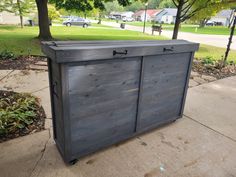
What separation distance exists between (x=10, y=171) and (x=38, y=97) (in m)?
1.79

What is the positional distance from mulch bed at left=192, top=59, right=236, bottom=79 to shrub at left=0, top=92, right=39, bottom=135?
15.6ft

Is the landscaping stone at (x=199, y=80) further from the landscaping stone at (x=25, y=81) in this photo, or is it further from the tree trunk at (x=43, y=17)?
the tree trunk at (x=43, y=17)

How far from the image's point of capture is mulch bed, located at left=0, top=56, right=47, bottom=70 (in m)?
5.16

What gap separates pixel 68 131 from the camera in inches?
73.9

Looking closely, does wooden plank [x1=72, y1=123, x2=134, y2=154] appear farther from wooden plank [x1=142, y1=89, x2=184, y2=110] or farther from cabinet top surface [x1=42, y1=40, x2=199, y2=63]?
cabinet top surface [x1=42, y1=40, x2=199, y2=63]

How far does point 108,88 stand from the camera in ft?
6.57

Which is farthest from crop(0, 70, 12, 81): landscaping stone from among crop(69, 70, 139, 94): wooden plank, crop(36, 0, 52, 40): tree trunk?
crop(36, 0, 52, 40): tree trunk

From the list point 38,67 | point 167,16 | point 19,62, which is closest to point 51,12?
point 19,62

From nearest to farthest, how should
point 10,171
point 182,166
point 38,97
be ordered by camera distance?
1. point 10,171
2. point 182,166
3. point 38,97

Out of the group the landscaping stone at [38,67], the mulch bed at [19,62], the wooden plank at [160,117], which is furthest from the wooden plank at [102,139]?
the mulch bed at [19,62]

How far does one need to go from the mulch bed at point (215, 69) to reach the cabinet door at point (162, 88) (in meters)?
3.32

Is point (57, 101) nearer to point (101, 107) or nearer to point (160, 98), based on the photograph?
point (101, 107)

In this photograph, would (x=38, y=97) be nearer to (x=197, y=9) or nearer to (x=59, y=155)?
(x=59, y=155)

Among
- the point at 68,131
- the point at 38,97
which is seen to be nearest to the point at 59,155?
the point at 68,131
